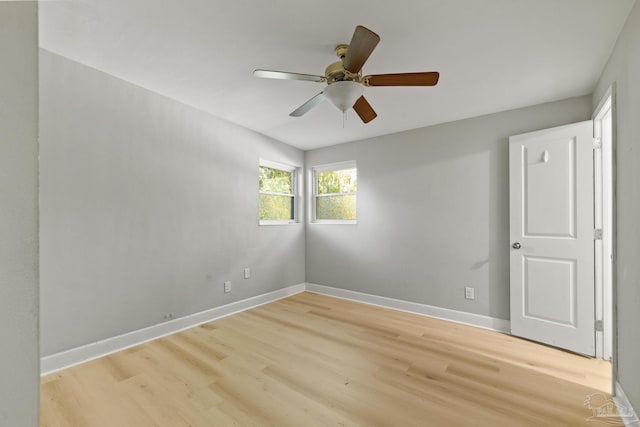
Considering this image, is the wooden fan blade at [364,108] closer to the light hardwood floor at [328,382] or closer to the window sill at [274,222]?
the light hardwood floor at [328,382]

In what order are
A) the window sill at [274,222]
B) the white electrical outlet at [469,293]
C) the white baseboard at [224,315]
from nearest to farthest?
the white baseboard at [224,315] < the white electrical outlet at [469,293] < the window sill at [274,222]

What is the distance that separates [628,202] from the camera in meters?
1.63

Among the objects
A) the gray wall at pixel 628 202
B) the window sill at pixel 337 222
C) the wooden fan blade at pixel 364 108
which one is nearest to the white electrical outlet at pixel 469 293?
the gray wall at pixel 628 202

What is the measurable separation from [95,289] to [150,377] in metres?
0.89

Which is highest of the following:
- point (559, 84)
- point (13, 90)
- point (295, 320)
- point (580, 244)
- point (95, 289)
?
point (559, 84)

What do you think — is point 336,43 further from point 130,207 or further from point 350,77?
point 130,207

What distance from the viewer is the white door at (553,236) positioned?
2432mm

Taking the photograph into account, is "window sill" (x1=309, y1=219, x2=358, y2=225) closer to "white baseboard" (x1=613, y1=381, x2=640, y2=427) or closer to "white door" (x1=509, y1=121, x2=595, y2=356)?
"white door" (x1=509, y1=121, x2=595, y2=356)

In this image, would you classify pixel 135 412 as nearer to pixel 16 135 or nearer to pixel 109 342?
pixel 109 342

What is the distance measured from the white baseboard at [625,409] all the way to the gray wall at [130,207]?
339cm

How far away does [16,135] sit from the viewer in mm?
693

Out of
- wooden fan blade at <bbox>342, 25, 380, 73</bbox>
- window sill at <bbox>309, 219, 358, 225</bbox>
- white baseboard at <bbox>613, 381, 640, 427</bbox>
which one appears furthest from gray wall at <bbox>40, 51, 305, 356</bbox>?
white baseboard at <bbox>613, 381, 640, 427</bbox>

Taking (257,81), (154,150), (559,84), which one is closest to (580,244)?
(559,84)

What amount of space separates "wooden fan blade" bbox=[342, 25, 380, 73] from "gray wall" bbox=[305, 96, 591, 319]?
6.78ft
